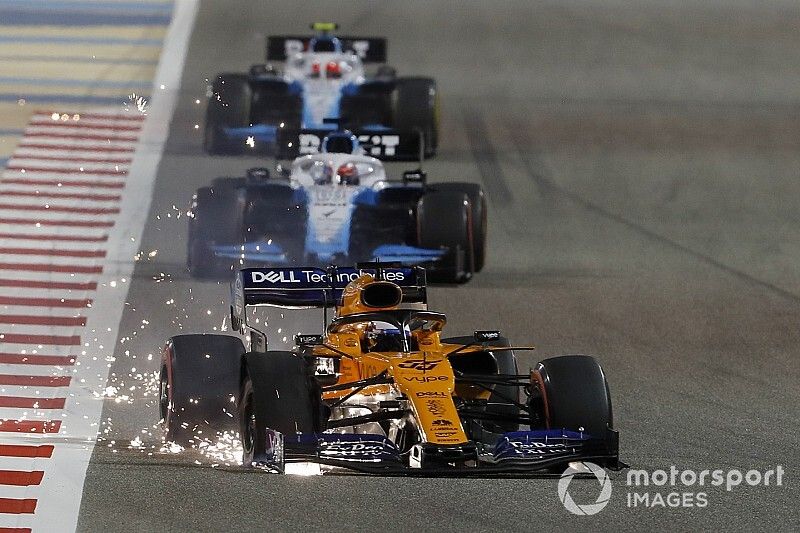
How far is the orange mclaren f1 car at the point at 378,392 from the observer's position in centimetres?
984

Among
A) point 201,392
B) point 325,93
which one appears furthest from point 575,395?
point 325,93

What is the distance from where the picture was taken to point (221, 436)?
1104cm

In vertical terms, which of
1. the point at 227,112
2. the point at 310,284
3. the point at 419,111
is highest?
the point at 419,111

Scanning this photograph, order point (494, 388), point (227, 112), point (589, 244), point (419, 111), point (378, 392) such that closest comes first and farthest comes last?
point (378, 392) < point (494, 388) < point (589, 244) < point (227, 112) < point (419, 111)

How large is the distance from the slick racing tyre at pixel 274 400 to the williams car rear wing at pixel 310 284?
3.43ft

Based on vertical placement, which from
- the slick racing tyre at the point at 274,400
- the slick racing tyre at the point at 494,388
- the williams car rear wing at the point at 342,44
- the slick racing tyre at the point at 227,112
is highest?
the williams car rear wing at the point at 342,44

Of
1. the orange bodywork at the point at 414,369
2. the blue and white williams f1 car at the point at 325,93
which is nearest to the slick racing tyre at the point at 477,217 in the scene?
the blue and white williams f1 car at the point at 325,93

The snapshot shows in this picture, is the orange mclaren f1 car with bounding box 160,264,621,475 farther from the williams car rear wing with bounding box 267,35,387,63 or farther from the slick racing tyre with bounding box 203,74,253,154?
the williams car rear wing with bounding box 267,35,387,63

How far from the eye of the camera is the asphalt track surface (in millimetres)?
10234

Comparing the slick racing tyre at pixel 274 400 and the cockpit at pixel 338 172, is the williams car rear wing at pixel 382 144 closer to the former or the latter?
the cockpit at pixel 338 172

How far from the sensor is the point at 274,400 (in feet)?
33.7

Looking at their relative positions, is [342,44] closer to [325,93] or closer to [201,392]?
[325,93]

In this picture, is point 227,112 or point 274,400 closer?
point 274,400

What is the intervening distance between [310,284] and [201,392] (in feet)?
4.07
